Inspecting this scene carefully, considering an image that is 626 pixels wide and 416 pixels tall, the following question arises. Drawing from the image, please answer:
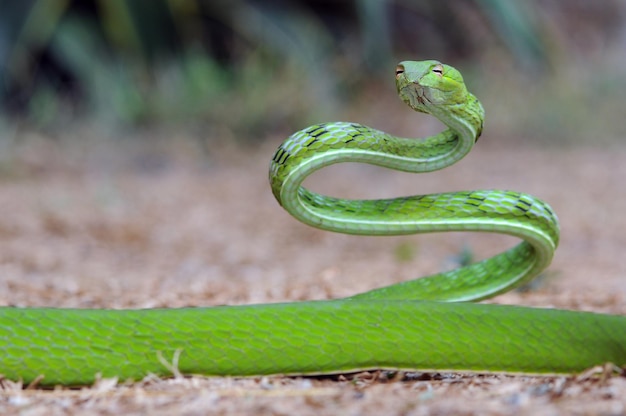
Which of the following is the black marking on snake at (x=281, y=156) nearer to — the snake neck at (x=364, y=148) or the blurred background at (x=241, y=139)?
the snake neck at (x=364, y=148)

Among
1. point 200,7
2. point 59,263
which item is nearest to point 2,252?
point 59,263

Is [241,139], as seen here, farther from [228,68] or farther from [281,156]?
[281,156]

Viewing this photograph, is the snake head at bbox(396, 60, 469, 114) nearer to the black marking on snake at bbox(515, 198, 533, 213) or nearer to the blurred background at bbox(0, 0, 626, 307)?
the black marking on snake at bbox(515, 198, 533, 213)

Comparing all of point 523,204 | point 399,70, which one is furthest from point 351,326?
point 399,70

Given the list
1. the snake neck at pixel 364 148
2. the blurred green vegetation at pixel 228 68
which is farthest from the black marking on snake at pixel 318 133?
the blurred green vegetation at pixel 228 68

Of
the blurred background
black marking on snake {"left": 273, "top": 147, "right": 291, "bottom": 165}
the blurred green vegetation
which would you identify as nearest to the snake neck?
black marking on snake {"left": 273, "top": 147, "right": 291, "bottom": 165}

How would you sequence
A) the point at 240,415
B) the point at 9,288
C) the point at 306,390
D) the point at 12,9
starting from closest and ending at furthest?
the point at 240,415, the point at 306,390, the point at 9,288, the point at 12,9

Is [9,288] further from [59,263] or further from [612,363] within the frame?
[612,363]
